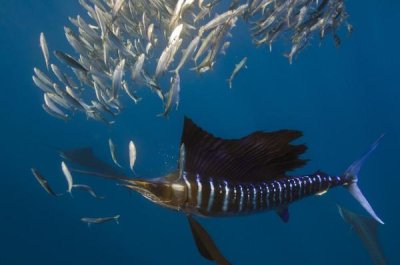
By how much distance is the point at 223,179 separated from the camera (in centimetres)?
233

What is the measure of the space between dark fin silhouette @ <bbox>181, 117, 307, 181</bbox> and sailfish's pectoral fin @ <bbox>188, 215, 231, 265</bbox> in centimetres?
32

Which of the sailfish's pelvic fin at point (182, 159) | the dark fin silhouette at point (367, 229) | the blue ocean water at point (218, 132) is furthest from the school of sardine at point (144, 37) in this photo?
the blue ocean water at point (218, 132)

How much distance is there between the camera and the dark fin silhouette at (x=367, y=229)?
5828mm

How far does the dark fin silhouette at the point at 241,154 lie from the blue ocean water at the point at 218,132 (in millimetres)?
14738

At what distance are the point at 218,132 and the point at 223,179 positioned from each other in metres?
29.8

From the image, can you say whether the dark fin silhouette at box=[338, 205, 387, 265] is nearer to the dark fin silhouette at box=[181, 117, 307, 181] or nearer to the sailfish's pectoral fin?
the dark fin silhouette at box=[181, 117, 307, 181]

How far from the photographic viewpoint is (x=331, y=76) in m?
33.0

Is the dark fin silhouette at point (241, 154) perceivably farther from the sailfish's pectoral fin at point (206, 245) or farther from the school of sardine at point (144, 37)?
the school of sardine at point (144, 37)

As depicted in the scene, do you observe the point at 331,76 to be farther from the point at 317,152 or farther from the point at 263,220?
the point at 263,220

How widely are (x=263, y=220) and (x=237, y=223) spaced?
149 cm

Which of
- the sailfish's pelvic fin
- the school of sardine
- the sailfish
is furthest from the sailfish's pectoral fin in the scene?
the school of sardine

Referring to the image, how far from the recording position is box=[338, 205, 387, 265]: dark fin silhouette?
229 inches

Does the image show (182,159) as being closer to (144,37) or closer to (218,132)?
(144,37)

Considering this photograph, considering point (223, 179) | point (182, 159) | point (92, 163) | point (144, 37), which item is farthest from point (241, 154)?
point (144, 37)
